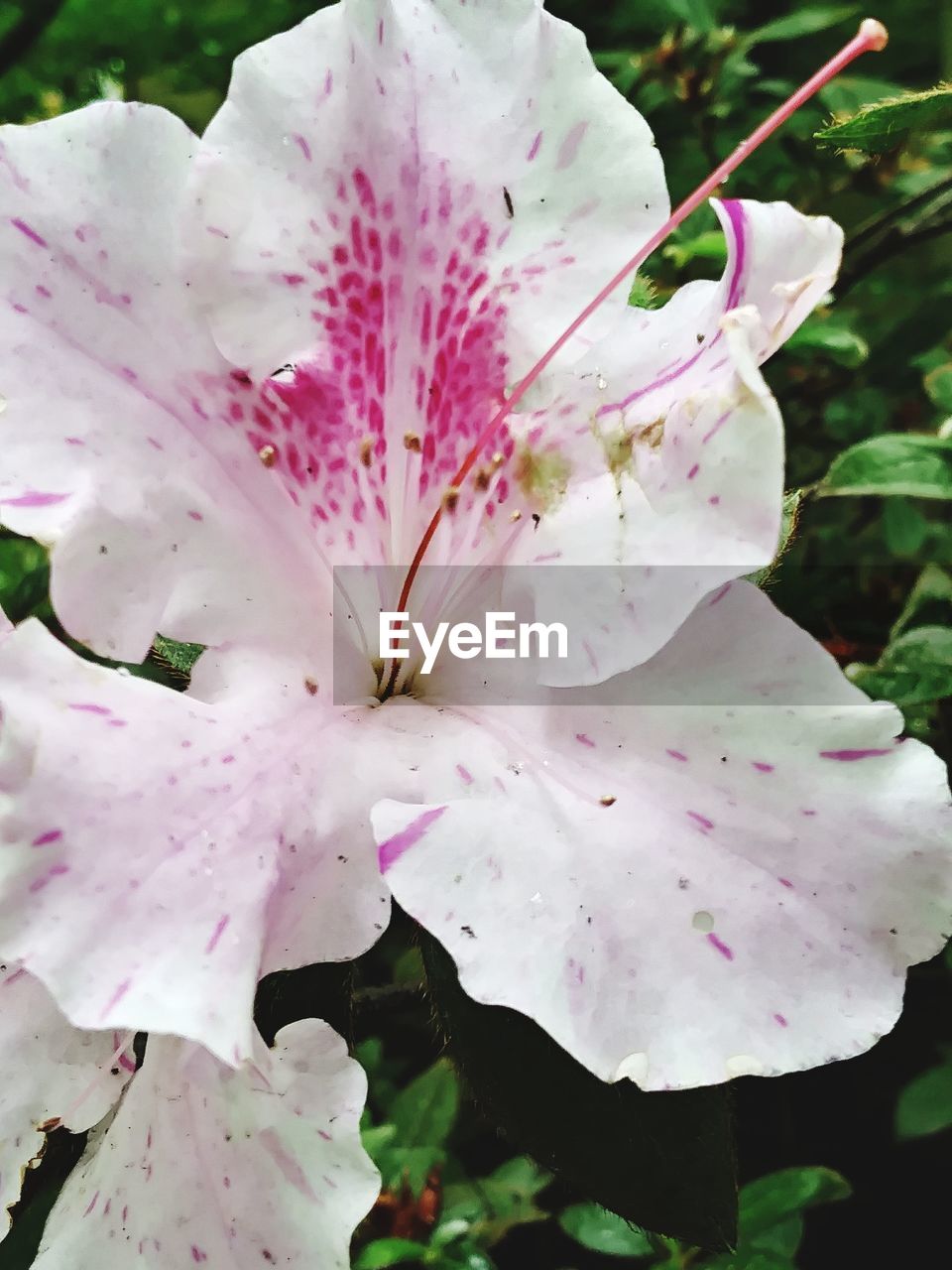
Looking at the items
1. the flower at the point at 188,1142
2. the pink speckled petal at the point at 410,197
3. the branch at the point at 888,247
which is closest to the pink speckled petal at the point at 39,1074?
the flower at the point at 188,1142

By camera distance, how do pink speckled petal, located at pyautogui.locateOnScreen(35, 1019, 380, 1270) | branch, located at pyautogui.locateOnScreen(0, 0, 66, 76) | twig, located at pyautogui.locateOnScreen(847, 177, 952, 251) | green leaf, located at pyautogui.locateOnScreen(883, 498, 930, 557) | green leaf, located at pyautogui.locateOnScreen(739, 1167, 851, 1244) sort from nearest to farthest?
pink speckled petal, located at pyautogui.locateOnScreen(35, 1019, 380, 1270) → green leaf, located at pyautogui.locateOnScreen(739, 1167, 851, 1244) → twig, located at pyautogui.locateOnScreen(847, 177, 952, 251) → green leaf, located at pyautogui.locateOnScreen(883, 498, 930, 557) → branch, located at pyautogui.locateOnScreen(0, 0, 66, 76)

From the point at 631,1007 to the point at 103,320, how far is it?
358mm

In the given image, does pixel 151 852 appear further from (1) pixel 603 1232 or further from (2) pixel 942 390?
(2) pixel 942 390

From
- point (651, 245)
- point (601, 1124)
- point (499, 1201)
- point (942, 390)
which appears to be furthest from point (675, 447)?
Result: point (499, 1201)

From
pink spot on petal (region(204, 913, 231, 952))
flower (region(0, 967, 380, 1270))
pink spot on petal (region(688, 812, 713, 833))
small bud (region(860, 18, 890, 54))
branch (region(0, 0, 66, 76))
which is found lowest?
flower (region(0, 967, 380, 1270))

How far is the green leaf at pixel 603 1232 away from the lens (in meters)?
Answer: 0.89

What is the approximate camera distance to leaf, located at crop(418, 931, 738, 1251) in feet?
1.74

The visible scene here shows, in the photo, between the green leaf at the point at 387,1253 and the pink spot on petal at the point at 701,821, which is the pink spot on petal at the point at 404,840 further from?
the green leaf at the point at 387,1253

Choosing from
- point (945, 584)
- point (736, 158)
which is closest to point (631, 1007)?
point (736, 158)

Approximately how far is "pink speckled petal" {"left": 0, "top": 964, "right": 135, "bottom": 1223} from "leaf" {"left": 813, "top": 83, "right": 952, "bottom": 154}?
0.59m

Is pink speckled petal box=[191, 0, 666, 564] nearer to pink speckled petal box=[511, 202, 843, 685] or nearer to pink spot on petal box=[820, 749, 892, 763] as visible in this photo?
pink speckled petal box=[511, 202, 843, 685]

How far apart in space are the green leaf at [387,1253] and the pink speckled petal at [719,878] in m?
0.48

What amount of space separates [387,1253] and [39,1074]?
15.3 inches

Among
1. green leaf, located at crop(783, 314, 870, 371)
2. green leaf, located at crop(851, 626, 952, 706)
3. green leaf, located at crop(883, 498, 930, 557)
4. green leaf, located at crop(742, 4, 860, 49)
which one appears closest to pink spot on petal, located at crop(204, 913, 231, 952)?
green leaf, located at crop(851, 626, 952, 706)
